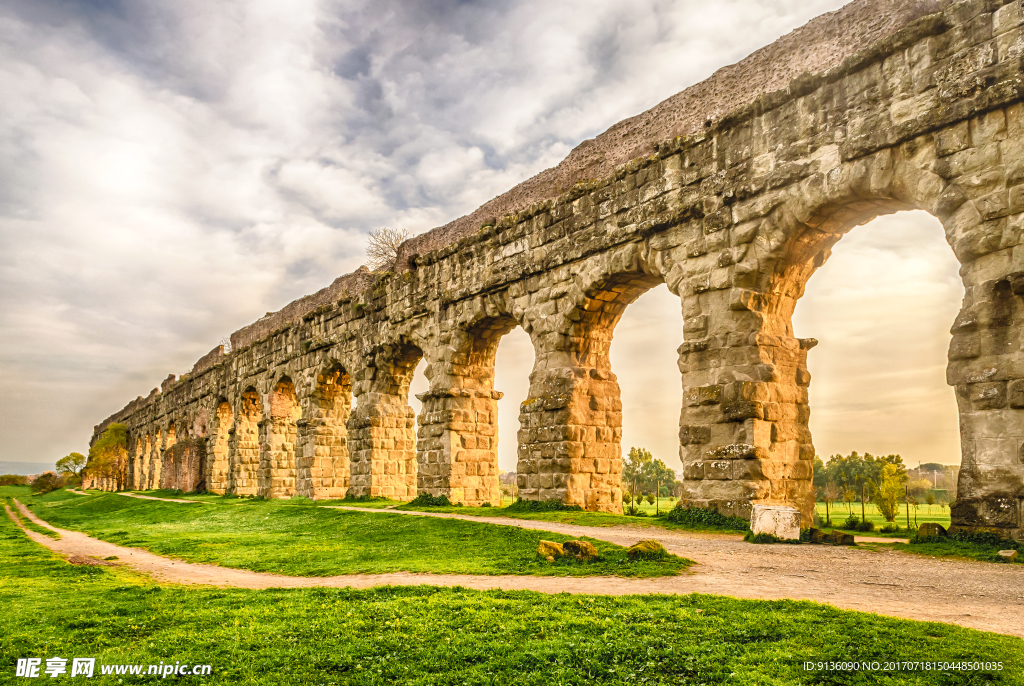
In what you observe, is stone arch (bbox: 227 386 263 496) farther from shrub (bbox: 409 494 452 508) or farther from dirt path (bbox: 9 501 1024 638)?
dirt path (bbox: 9 501 1024 638)

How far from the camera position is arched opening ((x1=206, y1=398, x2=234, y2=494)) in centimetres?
3086

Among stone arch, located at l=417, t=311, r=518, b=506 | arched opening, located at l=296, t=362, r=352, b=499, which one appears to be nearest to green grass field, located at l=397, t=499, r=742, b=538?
stone arch, located at l=417, t=311, r=518, b=506

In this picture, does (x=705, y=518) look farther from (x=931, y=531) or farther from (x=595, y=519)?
(x=931, y=531)

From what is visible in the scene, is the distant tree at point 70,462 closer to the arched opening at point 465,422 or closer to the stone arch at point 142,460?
the stone arch at point 142,460

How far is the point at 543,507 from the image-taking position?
42.5ft

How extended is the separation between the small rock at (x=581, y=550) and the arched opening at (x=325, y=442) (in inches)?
619

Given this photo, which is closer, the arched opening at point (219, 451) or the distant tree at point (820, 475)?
the distant tree at point (820, 475)

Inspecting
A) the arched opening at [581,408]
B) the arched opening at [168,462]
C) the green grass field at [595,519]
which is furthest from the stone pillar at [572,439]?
the arched opening at [168,462]

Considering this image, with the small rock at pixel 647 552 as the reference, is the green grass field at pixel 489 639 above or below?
below

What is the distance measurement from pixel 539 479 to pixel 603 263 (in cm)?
418

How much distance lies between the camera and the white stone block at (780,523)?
855 cm

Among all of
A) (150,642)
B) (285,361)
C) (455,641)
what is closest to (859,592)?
(455,641)

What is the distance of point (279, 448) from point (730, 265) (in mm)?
19014

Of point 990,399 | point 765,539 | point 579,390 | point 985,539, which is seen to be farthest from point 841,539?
point 579,390
